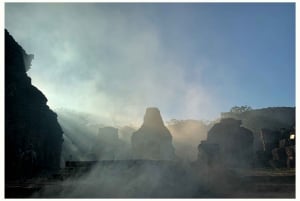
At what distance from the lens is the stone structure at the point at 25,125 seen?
3234 cm

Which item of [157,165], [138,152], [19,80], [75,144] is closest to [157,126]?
[138,152]

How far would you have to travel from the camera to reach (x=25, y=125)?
35188 mm

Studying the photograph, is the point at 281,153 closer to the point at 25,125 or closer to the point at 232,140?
the point at 232,140

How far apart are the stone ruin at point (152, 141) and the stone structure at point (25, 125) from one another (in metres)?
24.6

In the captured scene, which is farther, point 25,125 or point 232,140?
point 232,140

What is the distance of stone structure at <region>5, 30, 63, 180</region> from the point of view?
3234cm

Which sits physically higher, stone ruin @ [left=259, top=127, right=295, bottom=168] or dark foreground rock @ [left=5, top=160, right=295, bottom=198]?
dark foreground rock @ [left=5, top=160, right=295, bottom=198]

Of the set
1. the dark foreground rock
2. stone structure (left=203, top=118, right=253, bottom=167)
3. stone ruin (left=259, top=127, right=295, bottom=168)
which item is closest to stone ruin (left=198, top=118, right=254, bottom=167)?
stone structure (left=203, top=118, right=253, bottom=167)

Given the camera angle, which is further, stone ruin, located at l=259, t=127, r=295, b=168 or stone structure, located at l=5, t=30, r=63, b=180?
stone ruin, located at l=259, t=127, r=295, b=168

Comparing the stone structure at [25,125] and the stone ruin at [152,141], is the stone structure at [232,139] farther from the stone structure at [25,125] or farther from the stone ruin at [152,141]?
the stone structure at [25,125]

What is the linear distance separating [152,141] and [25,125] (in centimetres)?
3425

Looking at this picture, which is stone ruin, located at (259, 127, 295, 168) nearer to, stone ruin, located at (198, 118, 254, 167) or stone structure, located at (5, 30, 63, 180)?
stone ruin, located at (198, 118, 254, 167)

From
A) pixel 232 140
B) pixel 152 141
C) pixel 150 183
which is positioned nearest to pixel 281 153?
pixel 232 140

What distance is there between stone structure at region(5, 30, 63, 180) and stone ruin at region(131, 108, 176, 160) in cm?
2463
